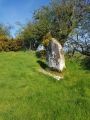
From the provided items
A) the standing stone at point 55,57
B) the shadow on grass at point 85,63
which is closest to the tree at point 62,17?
the shadow on grass at point 85,63

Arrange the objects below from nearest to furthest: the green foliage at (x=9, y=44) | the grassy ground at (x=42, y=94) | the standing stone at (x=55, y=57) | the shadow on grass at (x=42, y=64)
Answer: the grassy ground at (x=42, y=94), the standing stone at (x=55, y=57), the shadow on grass at (x=42, y=64), the green foliage at (x=9, y=44)

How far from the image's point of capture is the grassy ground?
35.2ft

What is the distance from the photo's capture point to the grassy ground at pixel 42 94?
10729mm

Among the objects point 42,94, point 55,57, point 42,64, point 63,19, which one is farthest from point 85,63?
point 63,19

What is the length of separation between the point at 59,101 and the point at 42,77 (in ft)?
14.3

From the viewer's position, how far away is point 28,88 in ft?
45.9

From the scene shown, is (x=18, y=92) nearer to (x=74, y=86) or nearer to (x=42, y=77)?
(x=42, y=77)

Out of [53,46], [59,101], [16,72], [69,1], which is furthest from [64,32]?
[59,101]

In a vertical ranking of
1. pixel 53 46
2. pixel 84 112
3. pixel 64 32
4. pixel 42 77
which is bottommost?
pixel 84 112

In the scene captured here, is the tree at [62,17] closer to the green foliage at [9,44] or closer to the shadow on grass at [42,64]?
the green foliage at [9,44]

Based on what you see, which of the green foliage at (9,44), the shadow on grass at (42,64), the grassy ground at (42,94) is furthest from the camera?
the green foliage at (9,44)

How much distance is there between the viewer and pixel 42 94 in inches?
509

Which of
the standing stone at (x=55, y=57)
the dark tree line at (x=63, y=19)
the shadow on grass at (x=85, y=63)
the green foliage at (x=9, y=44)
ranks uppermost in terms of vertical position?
the dark tree line at (x=63, y=19)

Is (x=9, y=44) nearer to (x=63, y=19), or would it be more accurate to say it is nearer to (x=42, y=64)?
(x=63, y=19)
